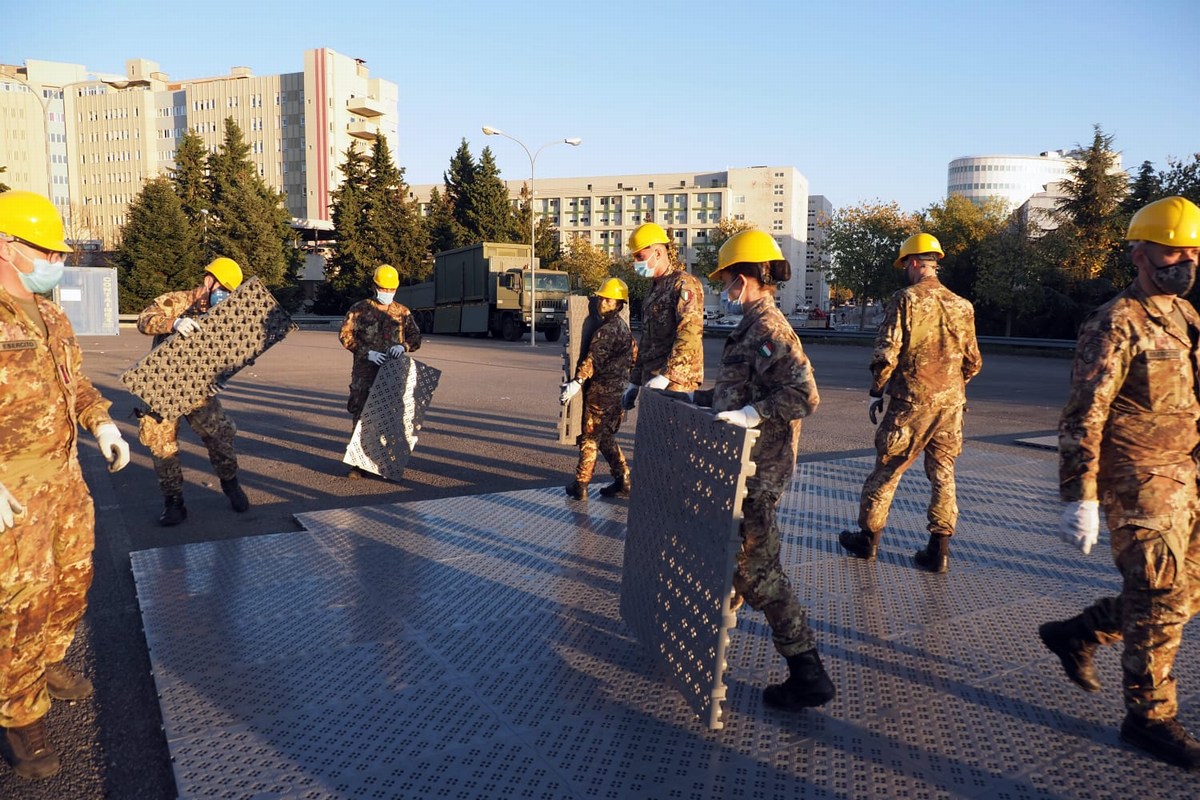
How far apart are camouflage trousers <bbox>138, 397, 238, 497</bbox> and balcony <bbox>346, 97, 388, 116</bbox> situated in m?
105

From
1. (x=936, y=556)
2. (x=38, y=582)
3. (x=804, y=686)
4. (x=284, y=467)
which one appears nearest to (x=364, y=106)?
(x=284, y=467)

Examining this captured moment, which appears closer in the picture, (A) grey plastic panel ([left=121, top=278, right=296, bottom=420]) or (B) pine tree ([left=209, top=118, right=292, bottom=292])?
(A) grey plastic panel ([left=121, top=278, right=296, bottom=420])

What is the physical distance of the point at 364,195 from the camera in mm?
56156

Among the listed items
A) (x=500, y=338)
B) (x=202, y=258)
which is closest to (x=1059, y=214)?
(x=500, y=338)

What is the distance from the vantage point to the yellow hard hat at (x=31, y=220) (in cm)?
309

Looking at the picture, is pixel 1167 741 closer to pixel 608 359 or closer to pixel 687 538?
pixel 687 538

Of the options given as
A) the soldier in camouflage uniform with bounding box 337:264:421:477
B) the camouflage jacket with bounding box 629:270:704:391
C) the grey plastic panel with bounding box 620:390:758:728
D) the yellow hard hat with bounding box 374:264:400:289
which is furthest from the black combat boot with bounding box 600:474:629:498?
the grey plastic panel with bounding box 620:390:758:728

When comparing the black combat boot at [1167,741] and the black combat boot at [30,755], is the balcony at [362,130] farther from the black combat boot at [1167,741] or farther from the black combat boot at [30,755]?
the black combat boot at [1167,741]

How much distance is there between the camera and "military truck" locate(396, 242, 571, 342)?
1312 inches

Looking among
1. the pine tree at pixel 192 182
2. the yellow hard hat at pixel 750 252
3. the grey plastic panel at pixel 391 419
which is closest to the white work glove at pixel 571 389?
the grey plastic panel at pixel 391 419

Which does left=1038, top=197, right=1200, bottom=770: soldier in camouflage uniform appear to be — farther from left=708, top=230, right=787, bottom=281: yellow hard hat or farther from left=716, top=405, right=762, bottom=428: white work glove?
left=708, top=230, right=787, bottom=281: yellow hard hat

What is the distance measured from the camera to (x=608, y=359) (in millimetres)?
6926

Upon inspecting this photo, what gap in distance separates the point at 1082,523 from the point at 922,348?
220 cm

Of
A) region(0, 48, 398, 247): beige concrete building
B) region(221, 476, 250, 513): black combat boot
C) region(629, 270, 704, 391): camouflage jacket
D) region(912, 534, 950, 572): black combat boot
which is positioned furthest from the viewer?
region(0, 48, 398, 247): beige concrete building
